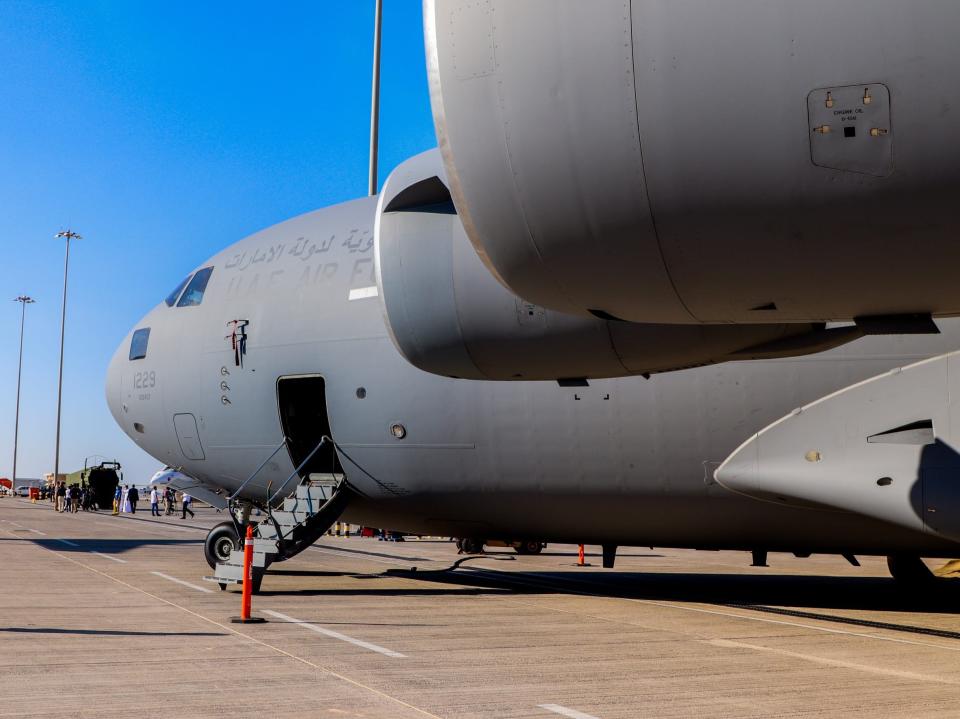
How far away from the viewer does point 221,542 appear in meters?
16.5

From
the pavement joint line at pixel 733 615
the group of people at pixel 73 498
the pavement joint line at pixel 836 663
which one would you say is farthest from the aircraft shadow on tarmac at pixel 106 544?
the group of people at pixel 73 498

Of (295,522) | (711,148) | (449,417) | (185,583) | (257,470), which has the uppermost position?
(711,148)

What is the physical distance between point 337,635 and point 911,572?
1018 cm

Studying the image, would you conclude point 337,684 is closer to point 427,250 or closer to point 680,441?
point 427,250

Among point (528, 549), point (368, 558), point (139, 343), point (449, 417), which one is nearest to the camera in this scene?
point (449, 417)

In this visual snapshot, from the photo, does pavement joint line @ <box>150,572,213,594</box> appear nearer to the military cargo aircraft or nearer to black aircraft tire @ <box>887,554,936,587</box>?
the military cargo aircraft

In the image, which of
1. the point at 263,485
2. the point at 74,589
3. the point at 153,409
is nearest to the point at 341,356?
the point at 263,485

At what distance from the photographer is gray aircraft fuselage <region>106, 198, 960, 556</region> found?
1260 cm

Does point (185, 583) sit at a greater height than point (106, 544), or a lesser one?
greater

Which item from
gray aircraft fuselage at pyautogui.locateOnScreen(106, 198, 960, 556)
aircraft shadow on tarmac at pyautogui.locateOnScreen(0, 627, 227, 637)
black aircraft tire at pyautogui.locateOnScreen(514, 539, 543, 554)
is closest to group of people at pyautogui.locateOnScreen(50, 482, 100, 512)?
black aircraft tire at pyautogui.locateOnScreen(514, 539, 543, 554)

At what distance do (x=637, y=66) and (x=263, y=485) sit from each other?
12984 millimetres

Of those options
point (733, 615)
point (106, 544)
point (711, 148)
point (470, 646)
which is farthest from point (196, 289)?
point (106, 544)

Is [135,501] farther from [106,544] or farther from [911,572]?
[911,572]

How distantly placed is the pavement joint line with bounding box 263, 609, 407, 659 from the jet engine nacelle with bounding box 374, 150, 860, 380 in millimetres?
3035
